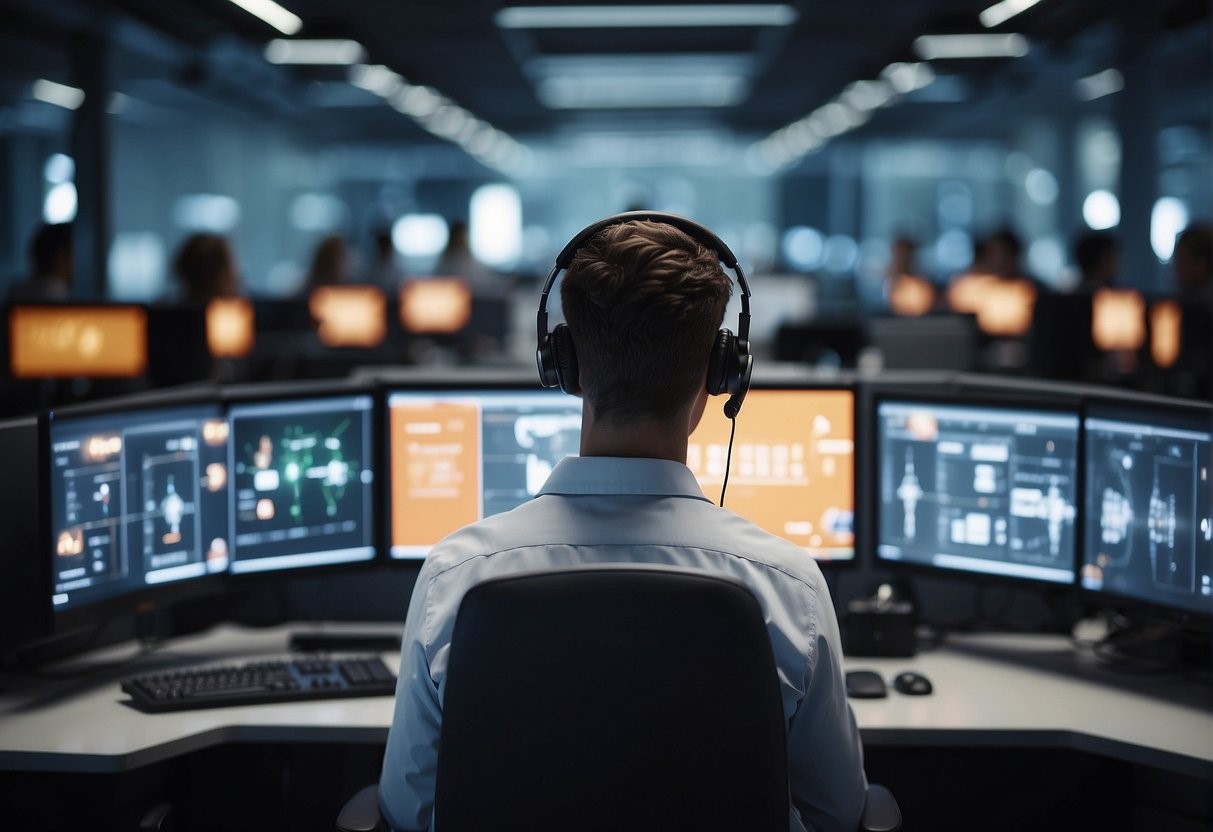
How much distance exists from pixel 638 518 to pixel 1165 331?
5.12 m

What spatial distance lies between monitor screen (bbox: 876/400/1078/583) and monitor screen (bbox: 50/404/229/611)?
4.24 ft

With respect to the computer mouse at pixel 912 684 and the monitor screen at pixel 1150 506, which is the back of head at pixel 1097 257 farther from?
the computer mouse at pixel 912 684

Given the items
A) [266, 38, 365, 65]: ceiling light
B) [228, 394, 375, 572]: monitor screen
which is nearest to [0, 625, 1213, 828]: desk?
[228, 394, 375, 572]: monitor screen

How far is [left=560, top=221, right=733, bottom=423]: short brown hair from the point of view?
4.47 feet

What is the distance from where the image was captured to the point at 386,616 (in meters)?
2.64

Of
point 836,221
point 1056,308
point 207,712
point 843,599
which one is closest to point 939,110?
point 836,221

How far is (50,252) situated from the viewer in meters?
5.48

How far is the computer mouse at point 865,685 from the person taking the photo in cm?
212

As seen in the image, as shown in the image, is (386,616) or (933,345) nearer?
(386,616)

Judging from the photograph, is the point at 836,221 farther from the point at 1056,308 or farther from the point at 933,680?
the point at 933,680

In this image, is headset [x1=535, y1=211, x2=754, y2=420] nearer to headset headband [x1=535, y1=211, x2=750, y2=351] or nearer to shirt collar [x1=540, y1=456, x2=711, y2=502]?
headset headband [x1=535, y1=211, x2=750, y2=351]

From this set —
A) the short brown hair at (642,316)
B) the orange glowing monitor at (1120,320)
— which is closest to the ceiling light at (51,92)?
the orange glowing monitor at (1120,320)

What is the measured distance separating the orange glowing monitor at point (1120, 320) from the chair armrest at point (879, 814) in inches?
197

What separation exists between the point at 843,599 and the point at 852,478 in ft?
1.09
